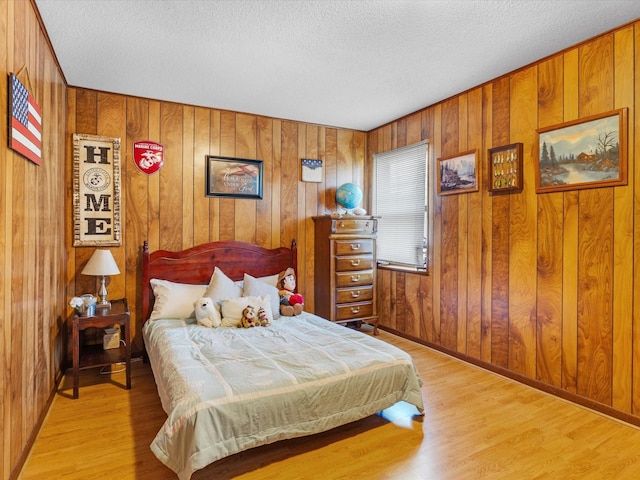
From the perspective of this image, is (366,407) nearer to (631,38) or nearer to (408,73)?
(408,73)

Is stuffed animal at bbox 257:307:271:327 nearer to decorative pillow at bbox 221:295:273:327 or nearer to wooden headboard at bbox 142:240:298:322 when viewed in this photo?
decorative pillow at bbox 221:295:273:327

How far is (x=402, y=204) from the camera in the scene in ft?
14.6

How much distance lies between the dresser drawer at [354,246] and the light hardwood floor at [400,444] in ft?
5.86

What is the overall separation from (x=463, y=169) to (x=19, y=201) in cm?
345

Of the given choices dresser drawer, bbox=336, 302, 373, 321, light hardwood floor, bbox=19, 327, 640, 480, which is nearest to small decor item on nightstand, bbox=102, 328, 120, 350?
light hardwood floor, bbox=19, 327, 640, 480

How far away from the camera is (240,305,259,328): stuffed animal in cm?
318

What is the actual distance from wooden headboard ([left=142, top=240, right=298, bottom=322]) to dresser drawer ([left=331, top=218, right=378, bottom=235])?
1.81 feet

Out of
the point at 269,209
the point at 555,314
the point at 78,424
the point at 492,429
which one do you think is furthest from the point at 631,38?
the point at 78,424

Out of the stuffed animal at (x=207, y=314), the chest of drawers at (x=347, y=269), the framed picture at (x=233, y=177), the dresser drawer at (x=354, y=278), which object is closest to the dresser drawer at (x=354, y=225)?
the chest of drawers at (x=347, y=269)

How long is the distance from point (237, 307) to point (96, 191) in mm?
1770

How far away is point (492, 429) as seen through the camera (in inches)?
94.3

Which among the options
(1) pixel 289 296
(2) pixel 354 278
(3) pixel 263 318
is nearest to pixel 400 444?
(3) pixel 263 318

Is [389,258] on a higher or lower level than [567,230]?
lower

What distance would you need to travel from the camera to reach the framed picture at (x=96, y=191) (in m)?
3.44
